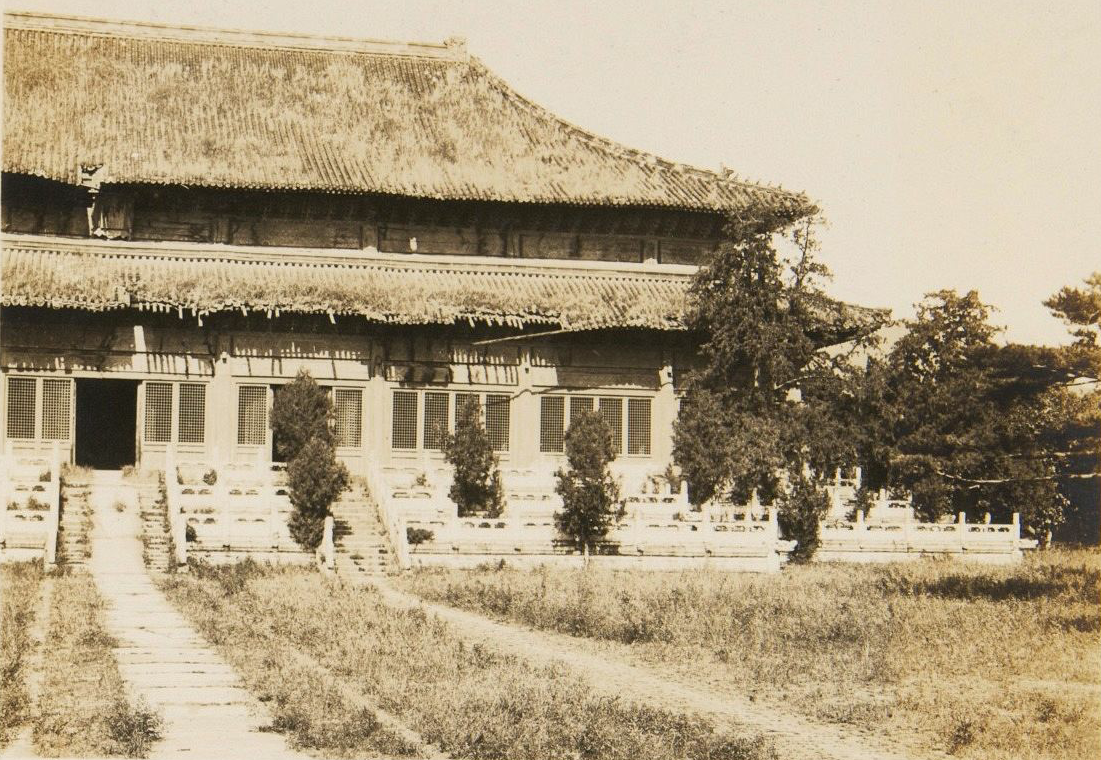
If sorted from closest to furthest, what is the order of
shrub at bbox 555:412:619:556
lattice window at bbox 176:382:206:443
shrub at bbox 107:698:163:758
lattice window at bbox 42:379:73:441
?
shrub at bbox 107:698:163:758 < shrub at bbox 555:412:619:556 < lattice window at bbox 42:379:73:441 < lattice window at bbox 176:382:206:443

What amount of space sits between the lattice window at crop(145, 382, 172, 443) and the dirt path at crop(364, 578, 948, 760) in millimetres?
14714

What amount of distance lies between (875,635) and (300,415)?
49.7 ft

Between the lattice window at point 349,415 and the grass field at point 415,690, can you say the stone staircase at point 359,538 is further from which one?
the grass field at point 415,690

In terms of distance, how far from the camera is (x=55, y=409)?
32656 millimetres

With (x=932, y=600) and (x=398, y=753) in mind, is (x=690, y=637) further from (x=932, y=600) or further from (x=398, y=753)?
(x=398, y=753)

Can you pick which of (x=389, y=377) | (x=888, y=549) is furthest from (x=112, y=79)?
(x=888, y=549)

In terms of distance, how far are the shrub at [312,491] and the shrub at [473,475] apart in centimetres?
302

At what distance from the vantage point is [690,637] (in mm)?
18609

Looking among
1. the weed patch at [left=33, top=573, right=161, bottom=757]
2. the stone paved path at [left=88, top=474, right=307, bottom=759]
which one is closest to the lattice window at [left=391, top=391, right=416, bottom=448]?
the stone paved path at [left=88, top=474, right=307, bottom=759]

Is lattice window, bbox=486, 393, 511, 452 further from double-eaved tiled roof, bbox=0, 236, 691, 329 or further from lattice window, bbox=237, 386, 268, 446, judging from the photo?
lattice window, bbox=237, 386, 268, 446

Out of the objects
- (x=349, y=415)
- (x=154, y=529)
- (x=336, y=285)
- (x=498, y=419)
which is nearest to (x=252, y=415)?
(x=349, y=415)

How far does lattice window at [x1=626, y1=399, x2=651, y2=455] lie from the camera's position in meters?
35.5

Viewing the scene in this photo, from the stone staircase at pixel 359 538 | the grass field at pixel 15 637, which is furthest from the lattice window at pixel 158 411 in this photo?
the grass field at pixel 15 637

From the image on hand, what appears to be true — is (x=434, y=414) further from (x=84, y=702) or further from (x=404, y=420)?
(x=84, y=702)
